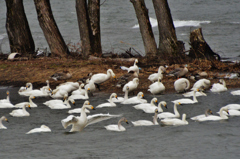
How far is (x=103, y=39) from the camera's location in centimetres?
3744

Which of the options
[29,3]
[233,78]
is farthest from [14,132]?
[29,3]

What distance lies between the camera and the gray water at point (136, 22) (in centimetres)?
3431

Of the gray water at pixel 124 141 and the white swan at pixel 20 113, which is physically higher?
the white swan at pixel 20 113

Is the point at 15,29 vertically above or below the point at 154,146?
above

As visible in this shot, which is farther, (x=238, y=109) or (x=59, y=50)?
(x=59, y=50)

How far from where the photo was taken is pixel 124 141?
10055 mm

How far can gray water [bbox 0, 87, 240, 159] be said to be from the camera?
30.2 ft

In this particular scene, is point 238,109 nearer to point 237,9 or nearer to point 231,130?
point 231,130

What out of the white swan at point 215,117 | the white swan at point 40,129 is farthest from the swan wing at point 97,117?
the white swan at point 215,117

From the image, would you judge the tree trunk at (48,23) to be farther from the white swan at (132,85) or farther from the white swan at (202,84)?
the white swan at (202,84)

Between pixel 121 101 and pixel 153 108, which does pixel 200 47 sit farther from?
pixel 153 108

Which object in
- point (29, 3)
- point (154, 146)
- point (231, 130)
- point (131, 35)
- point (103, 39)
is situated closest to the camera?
point (154, 146)

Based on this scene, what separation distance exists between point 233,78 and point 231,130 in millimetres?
6832

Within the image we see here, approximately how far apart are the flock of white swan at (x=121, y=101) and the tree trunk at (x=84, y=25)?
264 cm
